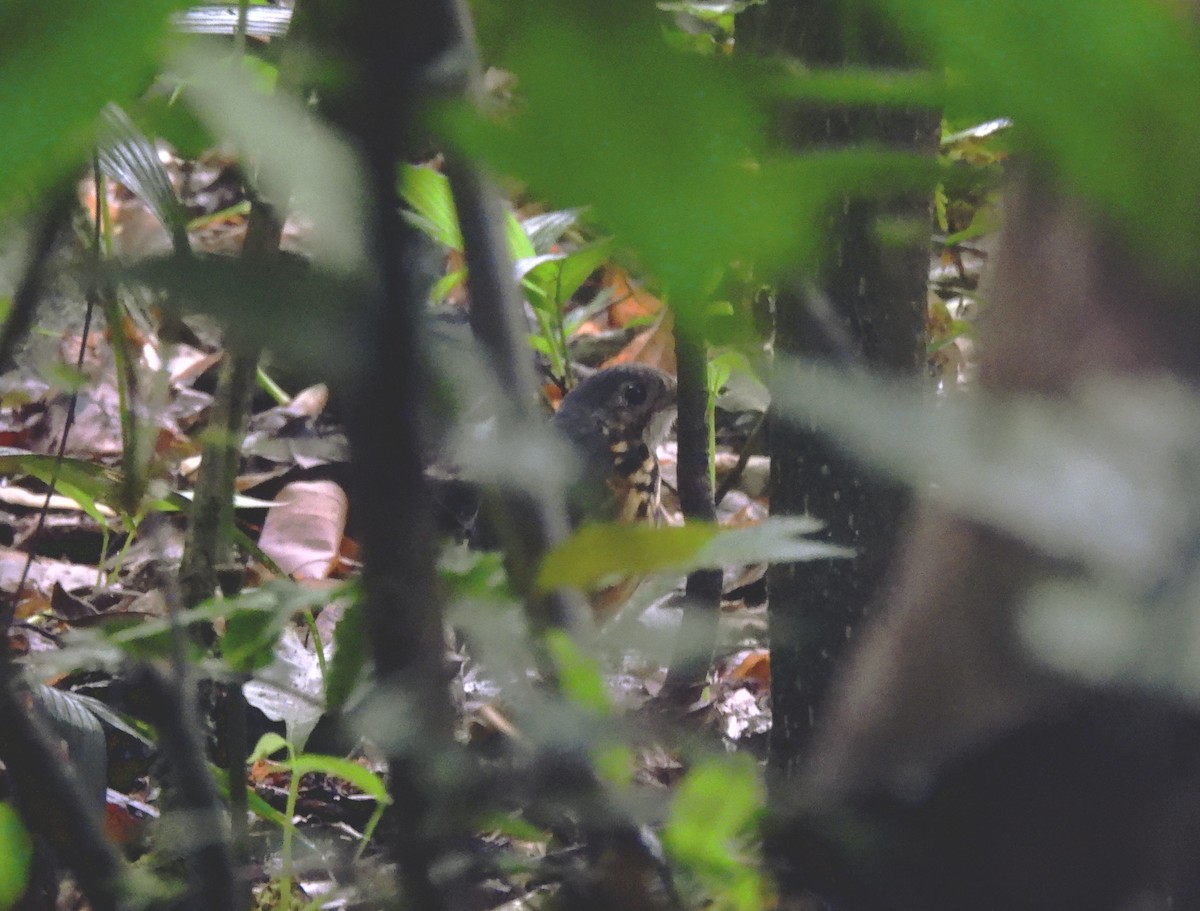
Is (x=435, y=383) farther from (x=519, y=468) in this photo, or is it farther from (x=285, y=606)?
(x=285, y=606)

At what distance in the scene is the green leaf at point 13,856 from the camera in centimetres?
51

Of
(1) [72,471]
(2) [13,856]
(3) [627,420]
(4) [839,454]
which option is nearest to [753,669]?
(4) [839,454]

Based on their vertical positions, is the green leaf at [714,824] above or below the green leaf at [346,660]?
below

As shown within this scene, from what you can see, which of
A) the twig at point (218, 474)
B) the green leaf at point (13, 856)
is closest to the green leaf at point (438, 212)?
the twig at point (218, 474)

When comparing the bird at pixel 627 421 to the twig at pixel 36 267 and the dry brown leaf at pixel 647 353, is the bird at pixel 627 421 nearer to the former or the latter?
the dry brown leaf at pixel 647 353

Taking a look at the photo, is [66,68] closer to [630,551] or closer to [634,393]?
[630,551]

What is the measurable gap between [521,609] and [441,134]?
→ 24 cm

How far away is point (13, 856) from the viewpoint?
0.53m

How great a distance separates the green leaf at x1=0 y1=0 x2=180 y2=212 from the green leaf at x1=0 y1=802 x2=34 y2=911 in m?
0.39

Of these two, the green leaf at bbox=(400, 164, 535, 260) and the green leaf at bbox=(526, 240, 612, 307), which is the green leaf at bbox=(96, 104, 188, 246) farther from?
the green leaf at bbox=(526, 240, 612, 307)

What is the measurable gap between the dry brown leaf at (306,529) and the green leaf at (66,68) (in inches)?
80.8

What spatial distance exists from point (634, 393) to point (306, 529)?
39.2 inches

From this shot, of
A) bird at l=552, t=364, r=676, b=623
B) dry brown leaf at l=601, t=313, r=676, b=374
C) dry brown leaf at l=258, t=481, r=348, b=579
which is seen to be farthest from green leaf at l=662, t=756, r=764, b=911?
dry brown leaf at l=601, t=313, r=676, b=374

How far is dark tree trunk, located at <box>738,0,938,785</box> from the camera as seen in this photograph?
1.30 m
